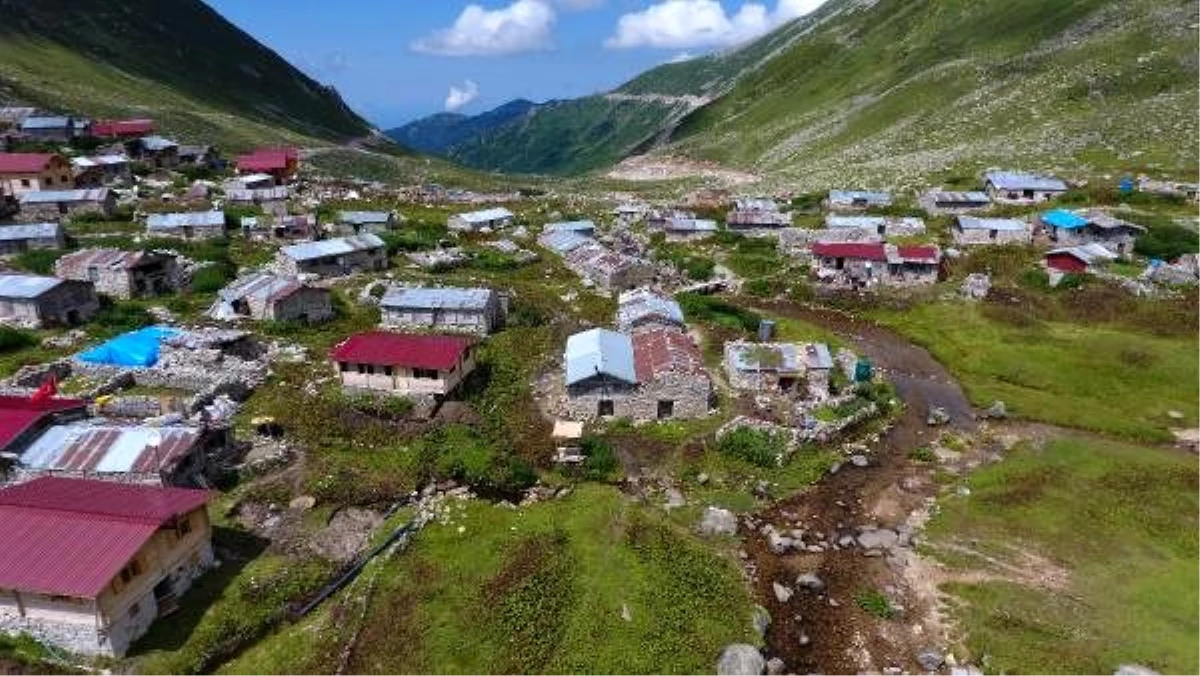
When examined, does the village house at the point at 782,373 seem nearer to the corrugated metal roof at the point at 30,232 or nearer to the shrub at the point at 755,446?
the shrub at the point at 755,446

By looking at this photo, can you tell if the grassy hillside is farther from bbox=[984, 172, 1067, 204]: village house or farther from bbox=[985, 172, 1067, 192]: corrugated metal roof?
bbox=[984, 172, 1067, 204]: village house

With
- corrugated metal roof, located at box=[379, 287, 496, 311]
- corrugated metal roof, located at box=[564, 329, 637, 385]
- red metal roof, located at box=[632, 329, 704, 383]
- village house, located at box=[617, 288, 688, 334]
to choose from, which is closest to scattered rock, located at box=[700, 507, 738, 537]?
red metal roof, located at box=[632, 329, 704, 383]

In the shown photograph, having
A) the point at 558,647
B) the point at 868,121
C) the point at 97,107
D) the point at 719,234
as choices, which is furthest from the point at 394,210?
the point at 868,121

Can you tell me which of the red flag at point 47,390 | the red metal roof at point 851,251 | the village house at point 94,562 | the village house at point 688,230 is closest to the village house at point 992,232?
the red metal roof at point 851,251

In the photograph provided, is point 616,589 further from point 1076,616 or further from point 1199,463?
point 1199,463

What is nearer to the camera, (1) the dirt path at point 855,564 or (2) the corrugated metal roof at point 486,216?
(1) the dirt path at point 855,564
